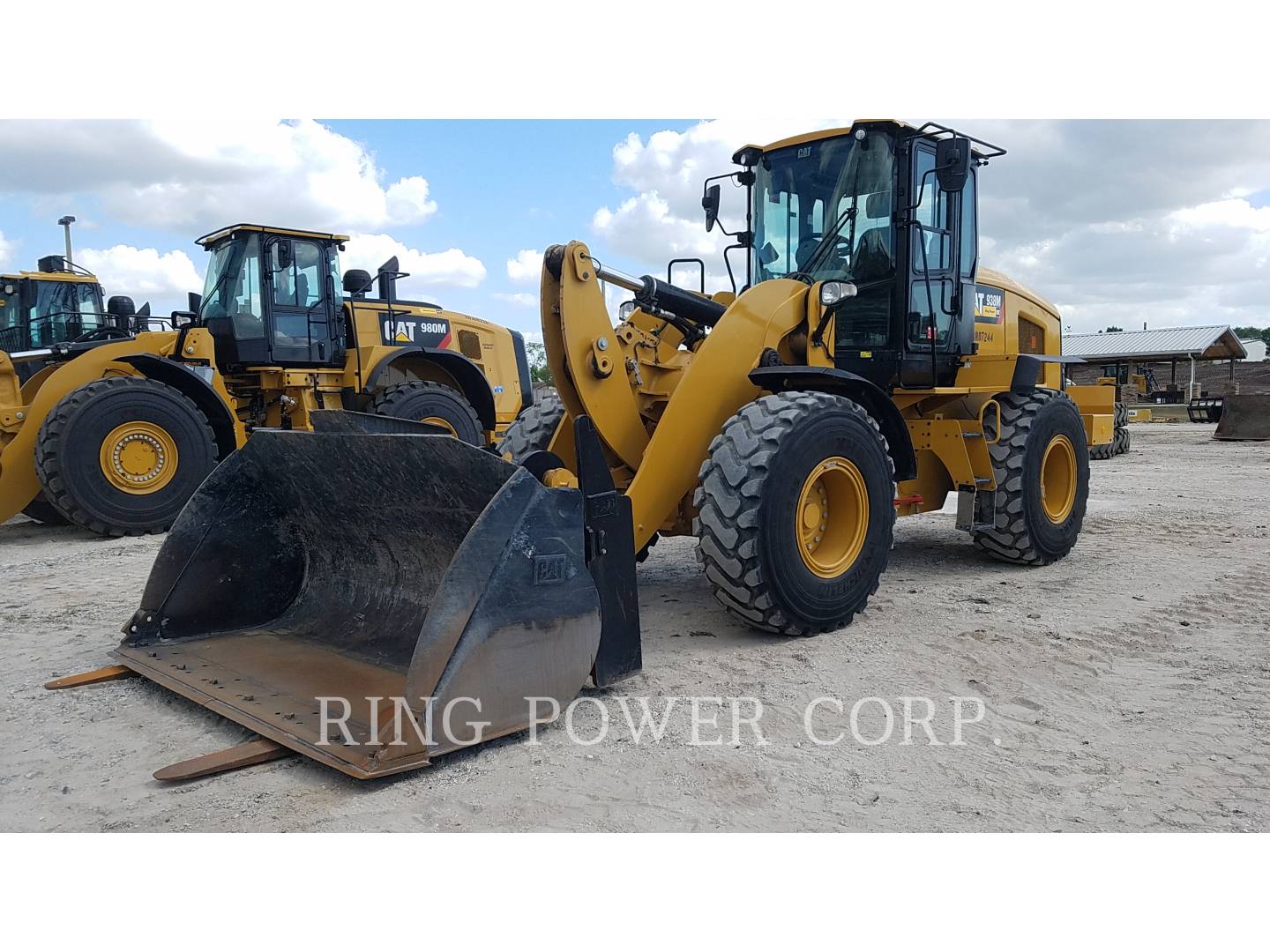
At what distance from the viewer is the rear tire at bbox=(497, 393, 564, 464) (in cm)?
564

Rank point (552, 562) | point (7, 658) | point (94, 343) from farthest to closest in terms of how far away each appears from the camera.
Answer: point (94, 343)
point (7, 658)
point (552, 562)

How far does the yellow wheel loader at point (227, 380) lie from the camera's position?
8.27 meters

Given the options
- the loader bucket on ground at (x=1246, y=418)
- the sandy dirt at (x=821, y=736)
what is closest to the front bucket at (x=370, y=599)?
the sandy dirt at (x=821, y=736)

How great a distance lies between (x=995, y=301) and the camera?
22.6 ft

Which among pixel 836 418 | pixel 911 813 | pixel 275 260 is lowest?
pixel 911 813

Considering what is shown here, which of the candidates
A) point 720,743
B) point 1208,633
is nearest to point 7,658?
point 720,743

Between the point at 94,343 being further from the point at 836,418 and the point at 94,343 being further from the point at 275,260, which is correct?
the point at 836,418

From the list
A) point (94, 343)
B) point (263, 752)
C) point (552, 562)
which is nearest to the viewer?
point (263, 752)

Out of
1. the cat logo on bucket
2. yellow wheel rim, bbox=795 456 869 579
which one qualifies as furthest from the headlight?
the cat logo on bucket

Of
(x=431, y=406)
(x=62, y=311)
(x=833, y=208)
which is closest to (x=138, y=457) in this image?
(x=431, y=406)

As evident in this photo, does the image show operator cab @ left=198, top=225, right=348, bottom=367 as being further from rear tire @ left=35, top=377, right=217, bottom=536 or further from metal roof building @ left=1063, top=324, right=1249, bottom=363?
metal roof building @ left=1063, top=324, right=1249, bottom=363

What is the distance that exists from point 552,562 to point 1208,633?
3473mm

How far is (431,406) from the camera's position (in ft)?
35.1

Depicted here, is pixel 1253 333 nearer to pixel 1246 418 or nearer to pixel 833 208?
pixel 1246 418
